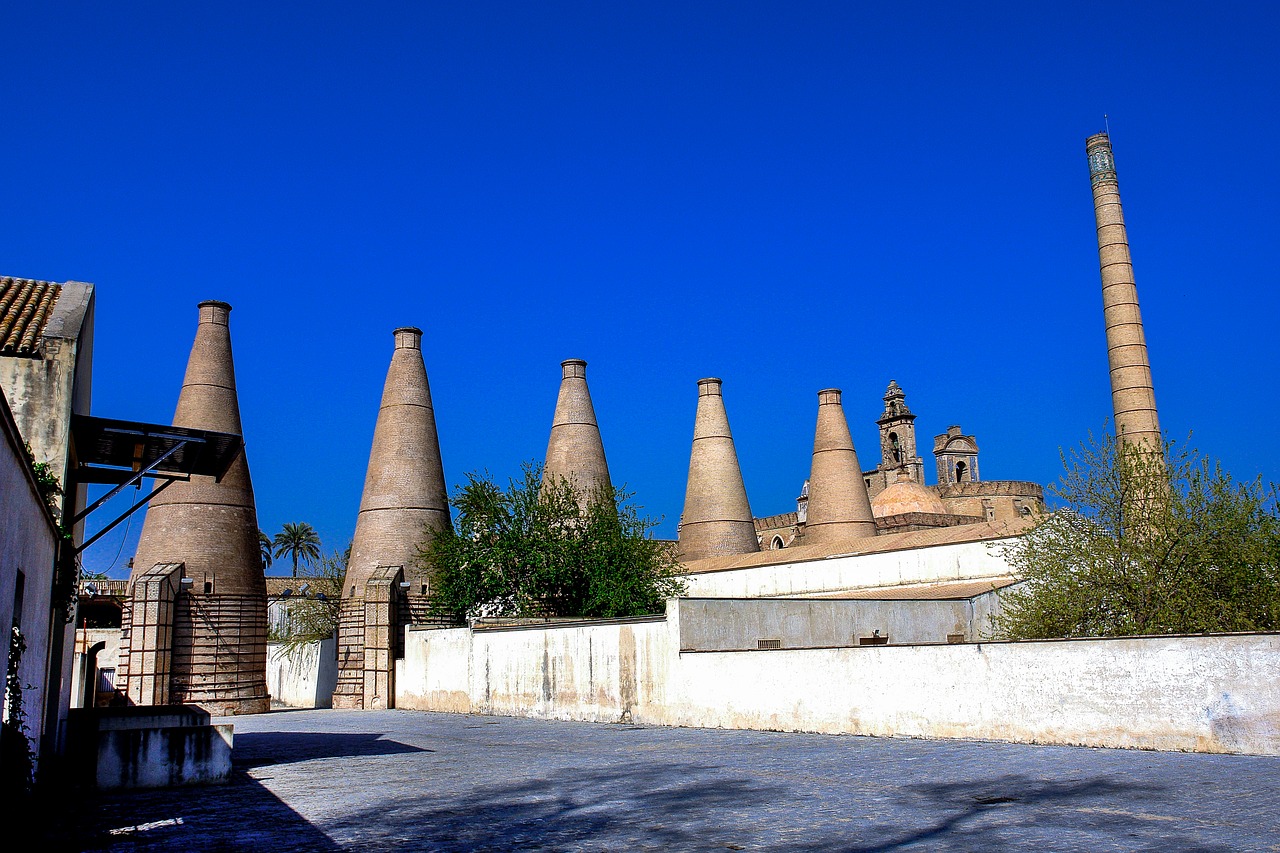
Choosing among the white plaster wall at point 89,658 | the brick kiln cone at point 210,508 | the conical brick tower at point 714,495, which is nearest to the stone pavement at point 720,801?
the brick kiln cone at point 210,508

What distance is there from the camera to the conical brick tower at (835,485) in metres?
35.1

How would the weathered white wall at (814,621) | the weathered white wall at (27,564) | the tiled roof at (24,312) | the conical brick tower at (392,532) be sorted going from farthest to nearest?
the conical brick tower at (392,532), the weathered white wall at (814,621), the tiled roof at (24,312), the weathered white wall at (27,564)

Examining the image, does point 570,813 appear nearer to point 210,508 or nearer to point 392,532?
point 210,508

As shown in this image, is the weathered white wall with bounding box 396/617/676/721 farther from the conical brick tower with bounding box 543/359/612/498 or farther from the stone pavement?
the conical brick tower with bounding box 543/359/612/498

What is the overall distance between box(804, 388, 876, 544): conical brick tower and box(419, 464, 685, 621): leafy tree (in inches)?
349

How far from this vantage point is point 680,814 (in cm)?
754

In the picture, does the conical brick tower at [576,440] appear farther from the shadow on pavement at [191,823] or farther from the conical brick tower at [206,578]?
the shadow on pavement at [191,823]

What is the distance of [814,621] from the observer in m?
20.0

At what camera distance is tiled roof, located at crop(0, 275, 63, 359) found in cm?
1127

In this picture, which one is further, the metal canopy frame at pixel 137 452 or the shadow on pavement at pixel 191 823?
the metal canopy frame at pixel 137 452

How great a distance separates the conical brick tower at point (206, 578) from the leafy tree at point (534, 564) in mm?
4429

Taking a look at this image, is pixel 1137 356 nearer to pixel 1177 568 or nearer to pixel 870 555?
pixel 870 555

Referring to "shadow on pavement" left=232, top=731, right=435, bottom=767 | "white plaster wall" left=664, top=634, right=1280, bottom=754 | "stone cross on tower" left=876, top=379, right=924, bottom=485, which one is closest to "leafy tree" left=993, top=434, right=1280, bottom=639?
"white plaster wall" left=664, top=634, right=1280, bottom=754

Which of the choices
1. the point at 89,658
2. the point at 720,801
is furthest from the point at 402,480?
the point at 720,801
